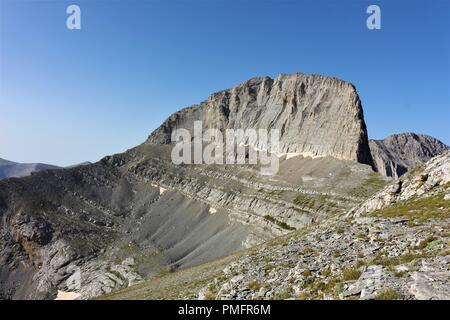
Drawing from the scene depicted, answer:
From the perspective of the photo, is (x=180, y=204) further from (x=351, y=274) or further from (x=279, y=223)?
(x=351, y=274)

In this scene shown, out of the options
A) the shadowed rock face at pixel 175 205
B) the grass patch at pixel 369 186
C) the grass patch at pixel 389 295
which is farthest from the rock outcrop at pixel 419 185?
the grass patch at pixel 369 186

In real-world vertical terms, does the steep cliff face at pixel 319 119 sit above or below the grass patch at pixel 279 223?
above

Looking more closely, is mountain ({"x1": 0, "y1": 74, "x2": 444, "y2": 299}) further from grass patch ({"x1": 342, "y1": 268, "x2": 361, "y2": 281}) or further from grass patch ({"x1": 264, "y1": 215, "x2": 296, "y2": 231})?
grass patch ({"x1": 342, "y1": 268, "x2": 361, "y2": 281})

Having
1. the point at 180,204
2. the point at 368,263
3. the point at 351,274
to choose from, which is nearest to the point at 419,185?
the point at 368,263

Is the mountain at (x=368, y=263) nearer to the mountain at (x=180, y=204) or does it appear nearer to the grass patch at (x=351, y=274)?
the grass patch at (x=351, y=274)

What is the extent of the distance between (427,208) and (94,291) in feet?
366

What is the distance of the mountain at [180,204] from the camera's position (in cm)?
12062

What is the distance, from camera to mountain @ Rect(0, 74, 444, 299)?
120625mm

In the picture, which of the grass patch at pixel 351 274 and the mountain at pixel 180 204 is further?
the mountain at pixel 180 204

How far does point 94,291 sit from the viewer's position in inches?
4628

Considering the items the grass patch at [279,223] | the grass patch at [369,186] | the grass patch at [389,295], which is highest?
the grass patch at [369,186]
